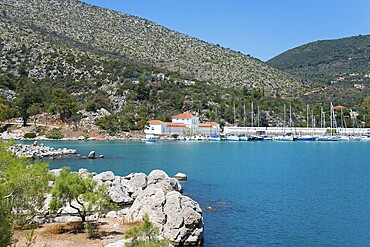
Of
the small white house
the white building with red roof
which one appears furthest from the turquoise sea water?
the white building with red roof

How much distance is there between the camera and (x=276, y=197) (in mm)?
29766

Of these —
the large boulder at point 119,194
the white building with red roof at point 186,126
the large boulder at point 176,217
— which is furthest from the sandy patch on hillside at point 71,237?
the white building with red roof at point 186,126

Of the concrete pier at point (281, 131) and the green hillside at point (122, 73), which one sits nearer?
the green hillside at point (122, 73)

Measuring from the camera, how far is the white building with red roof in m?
106

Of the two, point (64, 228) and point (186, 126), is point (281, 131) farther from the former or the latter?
point (64, 228)

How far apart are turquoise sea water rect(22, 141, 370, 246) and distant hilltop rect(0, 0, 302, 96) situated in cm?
7338

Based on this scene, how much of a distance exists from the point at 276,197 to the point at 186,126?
77.7 m

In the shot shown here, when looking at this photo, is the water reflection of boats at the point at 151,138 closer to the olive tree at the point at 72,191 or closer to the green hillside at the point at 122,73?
the green hillside at the point at 122,73

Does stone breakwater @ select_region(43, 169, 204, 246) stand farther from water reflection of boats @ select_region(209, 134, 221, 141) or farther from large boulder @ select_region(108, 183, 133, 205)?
water reflection of boats @ select_region(209, 134, 221, 141)

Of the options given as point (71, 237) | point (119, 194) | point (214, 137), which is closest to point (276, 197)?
point (119, 194)

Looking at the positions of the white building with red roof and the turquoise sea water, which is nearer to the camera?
the turquoise sea water

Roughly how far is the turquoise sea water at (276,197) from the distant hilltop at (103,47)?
241 feet

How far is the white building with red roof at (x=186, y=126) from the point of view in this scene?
346 feet

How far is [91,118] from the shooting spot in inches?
3942
